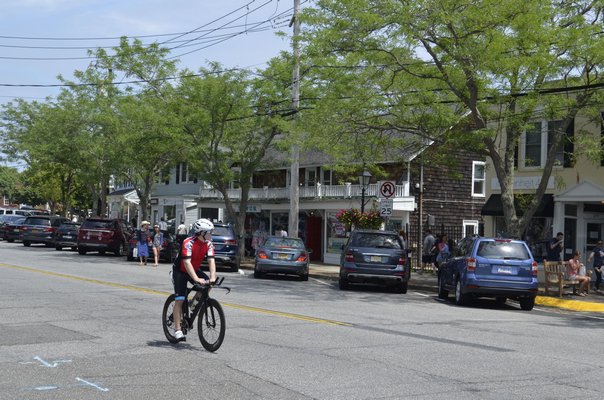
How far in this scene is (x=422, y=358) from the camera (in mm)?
9664

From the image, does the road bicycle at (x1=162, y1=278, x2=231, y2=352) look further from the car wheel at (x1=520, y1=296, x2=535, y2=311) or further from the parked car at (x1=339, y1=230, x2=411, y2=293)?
the parked car at (x1=339, y1=230, x2=411, y2=293)

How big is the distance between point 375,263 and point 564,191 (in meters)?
8.93

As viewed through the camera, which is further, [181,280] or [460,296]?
[460,296]

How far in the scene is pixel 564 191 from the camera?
26016 mm

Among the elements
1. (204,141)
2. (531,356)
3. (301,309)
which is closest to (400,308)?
(301,309)

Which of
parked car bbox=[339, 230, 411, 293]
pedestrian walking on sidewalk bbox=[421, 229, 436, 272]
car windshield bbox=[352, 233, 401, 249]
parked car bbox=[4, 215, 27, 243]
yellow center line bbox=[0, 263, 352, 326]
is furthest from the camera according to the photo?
parked car bbox=[4, 215, 27, 243]

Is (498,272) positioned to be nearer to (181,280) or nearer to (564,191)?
(564,191)

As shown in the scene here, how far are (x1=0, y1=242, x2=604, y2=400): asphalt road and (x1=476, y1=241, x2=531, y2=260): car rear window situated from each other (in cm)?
136

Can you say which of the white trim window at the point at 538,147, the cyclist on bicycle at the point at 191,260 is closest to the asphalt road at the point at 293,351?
the cyclist on bicycle at the point at 191,260

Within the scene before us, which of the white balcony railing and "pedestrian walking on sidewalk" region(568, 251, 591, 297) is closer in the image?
"pedestrian walking on sidewalk" region(568, 251, 591, 297)

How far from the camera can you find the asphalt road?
25.1ft

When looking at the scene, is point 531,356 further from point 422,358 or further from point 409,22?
point 409,22

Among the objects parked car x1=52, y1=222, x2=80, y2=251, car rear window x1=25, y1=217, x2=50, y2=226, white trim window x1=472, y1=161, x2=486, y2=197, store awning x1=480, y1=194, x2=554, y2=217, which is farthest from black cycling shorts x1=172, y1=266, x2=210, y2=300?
car rear window x1=25, y1=217, x2=50, y2=226

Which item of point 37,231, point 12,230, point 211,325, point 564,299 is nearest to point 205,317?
point 211,325
